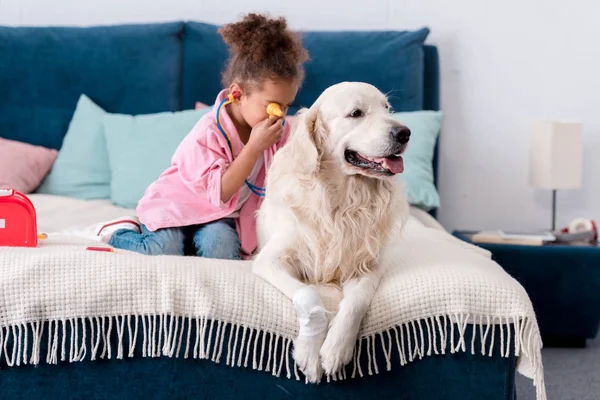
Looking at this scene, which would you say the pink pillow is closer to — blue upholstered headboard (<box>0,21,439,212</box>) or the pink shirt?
blue upholstered headboard (<box>0,21,439,212</box>)

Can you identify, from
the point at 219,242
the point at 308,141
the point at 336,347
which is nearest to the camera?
the point at 336,347

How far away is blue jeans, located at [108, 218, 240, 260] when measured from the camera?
220 centimetres

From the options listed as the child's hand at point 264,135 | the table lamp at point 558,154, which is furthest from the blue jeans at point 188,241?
the table lamp at point 558,154

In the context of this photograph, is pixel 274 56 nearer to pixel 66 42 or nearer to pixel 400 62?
pixel 400 62

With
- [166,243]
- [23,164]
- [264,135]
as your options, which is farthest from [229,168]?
[23,164]

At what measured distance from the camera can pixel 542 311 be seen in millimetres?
2754

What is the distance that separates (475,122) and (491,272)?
1.91m

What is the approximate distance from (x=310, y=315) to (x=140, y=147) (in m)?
1.70

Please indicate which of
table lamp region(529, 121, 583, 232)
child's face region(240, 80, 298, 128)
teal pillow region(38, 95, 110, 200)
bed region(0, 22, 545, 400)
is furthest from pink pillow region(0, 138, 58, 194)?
table lamp region(529, 121, 583, 232)

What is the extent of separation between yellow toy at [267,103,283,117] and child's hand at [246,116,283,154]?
3 cm

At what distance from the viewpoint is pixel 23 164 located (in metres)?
3.05

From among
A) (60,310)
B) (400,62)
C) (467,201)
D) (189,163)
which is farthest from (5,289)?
(467,201)

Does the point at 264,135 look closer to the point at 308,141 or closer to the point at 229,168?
the point at 229,168

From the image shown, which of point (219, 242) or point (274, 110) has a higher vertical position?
point (274, 110)
